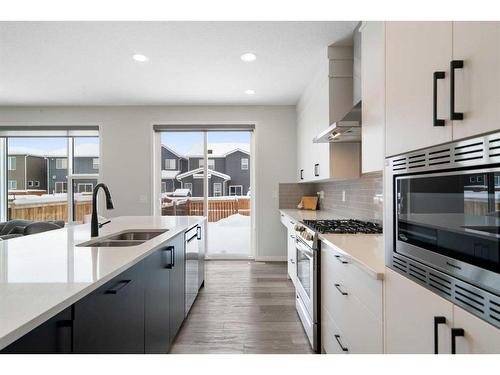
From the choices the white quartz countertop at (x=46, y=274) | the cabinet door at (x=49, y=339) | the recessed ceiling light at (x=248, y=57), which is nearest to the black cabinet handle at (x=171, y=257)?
the white quartz countertop at (x=46, y=274)

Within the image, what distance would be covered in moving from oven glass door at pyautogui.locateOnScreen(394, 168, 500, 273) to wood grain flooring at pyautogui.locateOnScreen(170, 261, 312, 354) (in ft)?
4.86

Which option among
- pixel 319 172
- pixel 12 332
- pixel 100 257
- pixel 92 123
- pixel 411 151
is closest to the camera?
pixel 12 332

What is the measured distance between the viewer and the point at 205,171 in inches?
187

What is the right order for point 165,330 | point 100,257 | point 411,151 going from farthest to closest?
point 165,330 → point 100,257 → point 411,151

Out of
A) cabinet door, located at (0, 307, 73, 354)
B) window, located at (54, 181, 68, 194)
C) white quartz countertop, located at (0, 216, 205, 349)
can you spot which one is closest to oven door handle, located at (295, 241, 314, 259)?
white quartz countertop, located at (0, 216, 205, 349)

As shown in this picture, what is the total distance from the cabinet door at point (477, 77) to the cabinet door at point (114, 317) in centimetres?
131

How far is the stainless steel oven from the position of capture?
1928 mm

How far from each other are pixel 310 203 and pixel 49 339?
3691mm

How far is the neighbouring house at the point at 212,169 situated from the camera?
4727 millimetres

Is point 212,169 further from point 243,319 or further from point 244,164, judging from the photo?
point 243,319

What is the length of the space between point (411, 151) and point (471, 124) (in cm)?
25

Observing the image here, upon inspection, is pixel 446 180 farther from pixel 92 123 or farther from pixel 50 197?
pixel 50 197

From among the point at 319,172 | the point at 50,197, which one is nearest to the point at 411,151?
the point at 319,172

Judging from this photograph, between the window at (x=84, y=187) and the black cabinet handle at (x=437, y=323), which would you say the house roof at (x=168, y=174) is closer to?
the window at (x=84, y=187)
